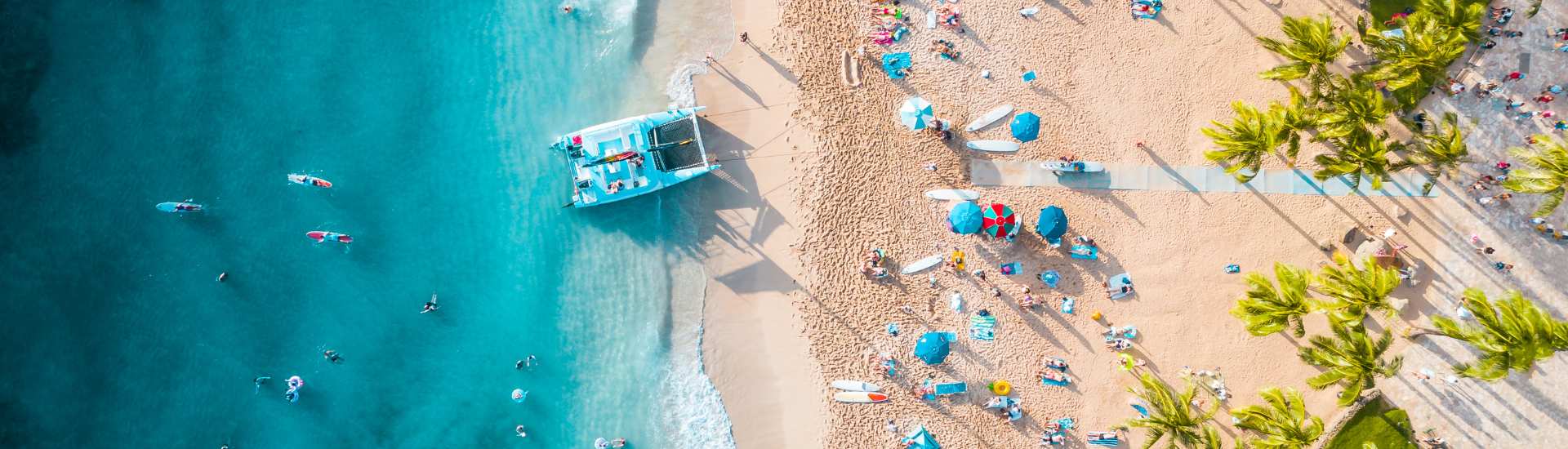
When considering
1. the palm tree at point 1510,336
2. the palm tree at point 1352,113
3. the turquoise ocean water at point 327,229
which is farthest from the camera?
the turquoise ocean water at point 327,229

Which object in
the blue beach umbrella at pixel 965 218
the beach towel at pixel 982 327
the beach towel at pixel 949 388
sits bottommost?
the beach towel at pixel 949 388

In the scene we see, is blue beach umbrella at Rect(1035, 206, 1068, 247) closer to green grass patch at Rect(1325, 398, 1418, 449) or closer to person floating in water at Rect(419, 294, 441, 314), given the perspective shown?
green grass patch at Rect(1325, 398, 1418, 449)

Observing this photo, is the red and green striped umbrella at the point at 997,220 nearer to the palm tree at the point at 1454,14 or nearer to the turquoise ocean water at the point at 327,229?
the turquoise ocean water at the point at 327,229

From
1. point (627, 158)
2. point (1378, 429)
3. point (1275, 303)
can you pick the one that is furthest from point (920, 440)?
point (1378, 429)

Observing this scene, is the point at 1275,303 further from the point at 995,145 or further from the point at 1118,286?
the point at 995,145

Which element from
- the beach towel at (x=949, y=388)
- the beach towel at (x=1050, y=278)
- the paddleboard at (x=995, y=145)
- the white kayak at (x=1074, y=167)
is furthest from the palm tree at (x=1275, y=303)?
the beach towel at (x=949, y=388)

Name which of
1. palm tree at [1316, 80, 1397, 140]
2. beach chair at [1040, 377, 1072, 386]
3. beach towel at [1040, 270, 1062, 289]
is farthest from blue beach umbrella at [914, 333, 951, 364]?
palm tree at [1316, 80, 1397, 140]
